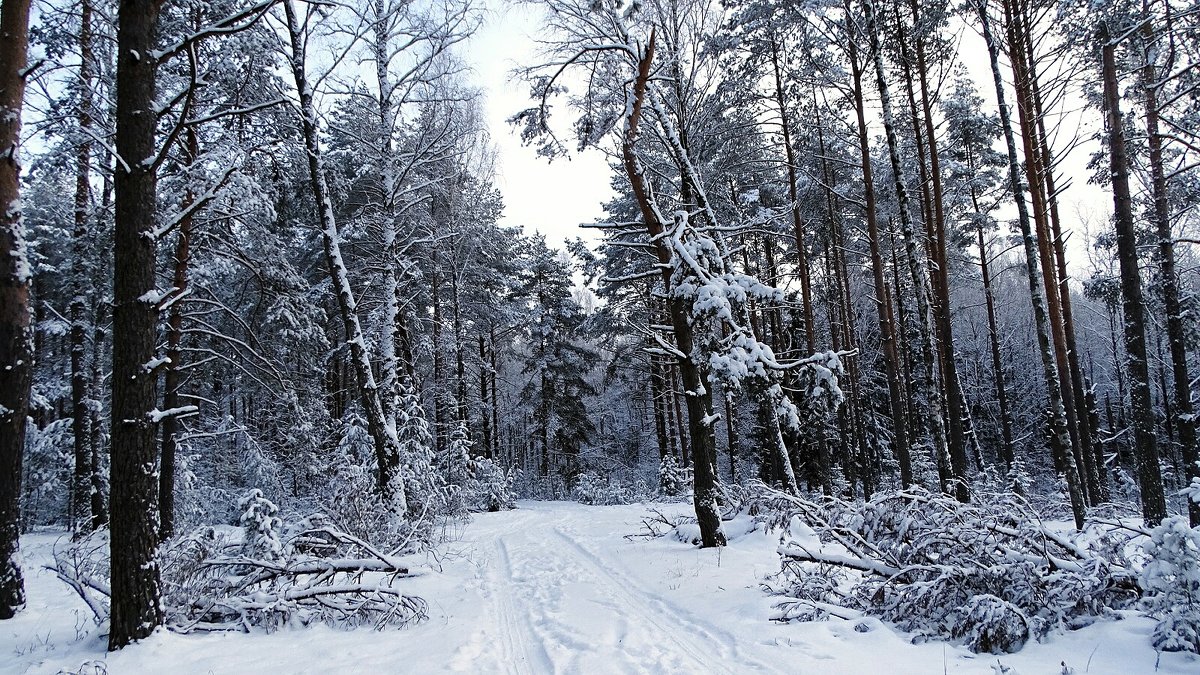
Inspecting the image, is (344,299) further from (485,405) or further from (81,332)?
(485,405)

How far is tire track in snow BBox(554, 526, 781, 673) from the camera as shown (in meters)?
4.18

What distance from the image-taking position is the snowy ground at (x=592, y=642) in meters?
3.96

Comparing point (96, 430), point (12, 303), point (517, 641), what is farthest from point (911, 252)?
point (96, 430)

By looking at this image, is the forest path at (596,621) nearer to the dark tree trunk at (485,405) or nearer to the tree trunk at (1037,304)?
the tree trunk at (1037,304)

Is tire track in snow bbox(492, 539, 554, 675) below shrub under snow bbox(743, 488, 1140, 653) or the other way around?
below

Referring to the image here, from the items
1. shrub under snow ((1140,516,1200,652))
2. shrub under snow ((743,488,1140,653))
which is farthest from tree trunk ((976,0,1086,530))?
shrub under snow ((1140,516,1200,652))

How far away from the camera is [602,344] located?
21422mm

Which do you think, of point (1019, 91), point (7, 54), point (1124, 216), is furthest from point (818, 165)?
point (7, 54)

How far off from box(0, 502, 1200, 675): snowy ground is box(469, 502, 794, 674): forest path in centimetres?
2

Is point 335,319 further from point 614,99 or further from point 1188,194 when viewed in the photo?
point 1188,194

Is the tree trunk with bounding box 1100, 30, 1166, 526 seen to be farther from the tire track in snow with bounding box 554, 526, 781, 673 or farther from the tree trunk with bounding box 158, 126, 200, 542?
the tree trunk with bounding box 158, 126, 200, 542

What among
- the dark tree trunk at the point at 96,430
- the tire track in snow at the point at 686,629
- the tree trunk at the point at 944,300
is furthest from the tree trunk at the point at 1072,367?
the dark tree trunk at the point at 96,430

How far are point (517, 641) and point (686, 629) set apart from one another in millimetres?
1468

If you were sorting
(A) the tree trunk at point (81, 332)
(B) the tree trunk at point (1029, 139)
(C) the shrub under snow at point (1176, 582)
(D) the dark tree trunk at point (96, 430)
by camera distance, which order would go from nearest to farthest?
(C) the shrub under snow at point (1176, 582) < (B) the tree trunk at point (1029, 139) < (A) the tree trunk at point (81, 332) < (D) the dark tree trunk at point (96, 430)
